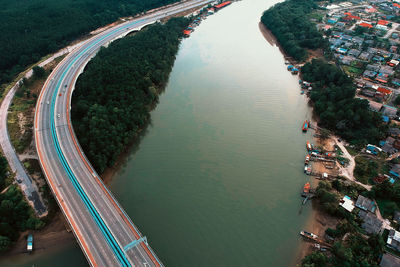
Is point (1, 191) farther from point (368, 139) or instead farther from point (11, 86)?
point (368, 139)

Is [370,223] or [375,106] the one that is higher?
[375,106]

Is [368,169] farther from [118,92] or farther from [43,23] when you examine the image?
[43,23]

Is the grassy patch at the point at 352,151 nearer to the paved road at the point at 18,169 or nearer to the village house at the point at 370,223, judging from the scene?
the village house at the point at 370,223

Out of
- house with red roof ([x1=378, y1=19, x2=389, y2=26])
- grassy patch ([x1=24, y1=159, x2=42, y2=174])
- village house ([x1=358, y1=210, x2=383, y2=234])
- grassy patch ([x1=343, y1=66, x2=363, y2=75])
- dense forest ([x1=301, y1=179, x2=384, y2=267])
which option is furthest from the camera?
house with red roof ([x1=378, y1=19, x2=389, y2=26])

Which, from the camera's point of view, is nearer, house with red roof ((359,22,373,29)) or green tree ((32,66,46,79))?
green tree ((32,66,46,79))

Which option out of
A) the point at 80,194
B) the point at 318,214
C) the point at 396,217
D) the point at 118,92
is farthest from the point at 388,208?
the point at 118,92

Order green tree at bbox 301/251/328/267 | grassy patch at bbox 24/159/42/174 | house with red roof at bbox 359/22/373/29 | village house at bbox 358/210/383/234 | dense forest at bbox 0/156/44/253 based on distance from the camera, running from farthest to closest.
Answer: house with red roof at bbox 359/22/373/29, grassy patch at bbox 24/159/42/174, village house at bbox 358/210/383/234, dense forest at bbox 0/156/44/253, green tree at bbox 301/251/328/267

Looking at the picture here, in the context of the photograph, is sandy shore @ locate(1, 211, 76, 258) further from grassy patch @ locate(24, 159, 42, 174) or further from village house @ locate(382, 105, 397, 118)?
village house @ locate(382, 105, 397, 118)

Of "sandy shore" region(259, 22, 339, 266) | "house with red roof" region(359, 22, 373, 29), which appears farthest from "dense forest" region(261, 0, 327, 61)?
"sandy shore" region(259, 22, 339, 266)
